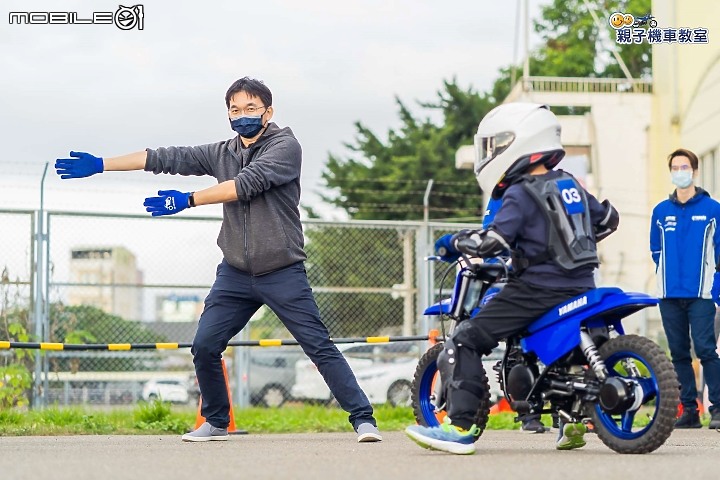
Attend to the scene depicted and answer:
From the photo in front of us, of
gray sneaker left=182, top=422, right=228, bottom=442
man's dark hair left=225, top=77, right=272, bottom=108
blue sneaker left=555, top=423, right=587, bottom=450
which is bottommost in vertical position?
gray sneaker left=182, top=422, right=228, bottom=442

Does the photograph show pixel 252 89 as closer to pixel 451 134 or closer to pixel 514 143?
pixel 514 143

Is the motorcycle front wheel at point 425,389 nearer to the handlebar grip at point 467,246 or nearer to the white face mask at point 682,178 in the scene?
the handlebar grip at point 467,246

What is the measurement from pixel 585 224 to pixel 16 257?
753cm

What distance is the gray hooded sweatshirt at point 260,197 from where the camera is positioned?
742cm

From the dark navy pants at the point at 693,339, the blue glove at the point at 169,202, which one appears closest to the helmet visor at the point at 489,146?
the blue glove at the point at 169,202

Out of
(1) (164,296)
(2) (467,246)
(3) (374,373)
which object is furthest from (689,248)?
(3) (374,373)

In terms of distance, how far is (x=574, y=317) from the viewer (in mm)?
6133

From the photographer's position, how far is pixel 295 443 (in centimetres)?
766

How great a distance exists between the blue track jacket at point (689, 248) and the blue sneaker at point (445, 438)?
3793mm

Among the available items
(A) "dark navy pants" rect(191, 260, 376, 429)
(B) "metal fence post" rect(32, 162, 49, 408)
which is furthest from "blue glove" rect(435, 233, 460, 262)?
(B) "metal fence post" rect(32, 162, 49, 408)

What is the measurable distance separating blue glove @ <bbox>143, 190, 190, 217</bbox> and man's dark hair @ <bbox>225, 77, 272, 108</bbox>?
0.72 metres

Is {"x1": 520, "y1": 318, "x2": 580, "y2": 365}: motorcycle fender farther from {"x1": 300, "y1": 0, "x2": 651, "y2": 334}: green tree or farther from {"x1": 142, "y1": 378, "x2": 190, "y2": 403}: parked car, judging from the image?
{"x1": 300, "y1": 0, "x2": 651, "y2": 334}: green tree

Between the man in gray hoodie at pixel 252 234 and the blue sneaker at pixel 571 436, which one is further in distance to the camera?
the man in gray hoodie at pixel 252 234

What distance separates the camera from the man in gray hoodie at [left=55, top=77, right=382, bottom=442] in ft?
24.4
